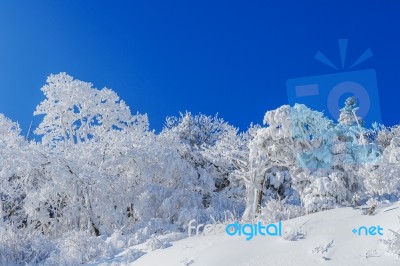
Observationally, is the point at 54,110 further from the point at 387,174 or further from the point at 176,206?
the point at 387,174

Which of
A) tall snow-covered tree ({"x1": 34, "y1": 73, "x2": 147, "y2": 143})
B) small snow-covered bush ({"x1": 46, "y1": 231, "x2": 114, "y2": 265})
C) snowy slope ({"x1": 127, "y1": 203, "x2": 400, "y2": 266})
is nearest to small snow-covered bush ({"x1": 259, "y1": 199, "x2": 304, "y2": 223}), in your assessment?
snowy slope ({"x1": 127, "y1": 203, "x2": 400, "y2": 266})

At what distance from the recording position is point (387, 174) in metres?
15.9

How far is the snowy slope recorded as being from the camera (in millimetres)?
6664

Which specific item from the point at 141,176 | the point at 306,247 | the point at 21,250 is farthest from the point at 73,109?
the point at 306,247

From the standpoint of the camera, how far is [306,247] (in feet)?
23.4

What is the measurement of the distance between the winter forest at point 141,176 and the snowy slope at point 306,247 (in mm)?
1331

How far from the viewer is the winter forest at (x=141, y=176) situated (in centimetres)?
1114

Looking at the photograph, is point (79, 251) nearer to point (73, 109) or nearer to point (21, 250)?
point (21, 250)

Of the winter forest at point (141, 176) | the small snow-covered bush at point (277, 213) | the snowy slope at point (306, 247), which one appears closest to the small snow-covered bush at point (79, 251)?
the winter forest at point (141, 176)

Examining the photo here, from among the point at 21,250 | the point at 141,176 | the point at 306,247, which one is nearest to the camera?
the point at 306,247

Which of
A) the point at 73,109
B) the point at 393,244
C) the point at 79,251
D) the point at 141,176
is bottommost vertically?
the point at 79,251

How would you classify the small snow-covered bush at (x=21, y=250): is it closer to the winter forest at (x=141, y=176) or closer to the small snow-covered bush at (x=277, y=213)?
the winter forest at (x=141, y=176)

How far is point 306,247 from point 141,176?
483 inches

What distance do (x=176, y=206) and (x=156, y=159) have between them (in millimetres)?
2295
